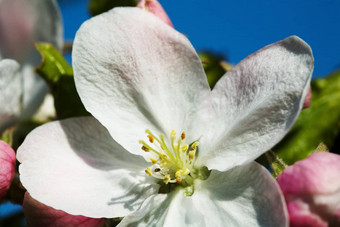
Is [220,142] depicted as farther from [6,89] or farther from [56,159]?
[6,89]

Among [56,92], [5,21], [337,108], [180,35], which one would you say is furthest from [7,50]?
[337,108]

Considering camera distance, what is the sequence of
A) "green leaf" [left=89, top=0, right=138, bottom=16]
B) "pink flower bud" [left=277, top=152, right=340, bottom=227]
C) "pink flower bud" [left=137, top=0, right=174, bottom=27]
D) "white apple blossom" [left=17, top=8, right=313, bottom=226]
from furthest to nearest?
"green leaf" [left=89, top=0, right=138, bottom=16] → "pink flower bud" [left=137, top=0, right=174, bottom=27] → "white apple blossom" [left=17, top=8, right=313, bottom=226] → "pink flower bud" [left=277, top=152, right=340, bottom=227]

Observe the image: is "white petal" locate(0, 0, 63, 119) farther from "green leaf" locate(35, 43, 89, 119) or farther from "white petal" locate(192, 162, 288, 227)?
"white petal" locate(192, 162, 288, 227)

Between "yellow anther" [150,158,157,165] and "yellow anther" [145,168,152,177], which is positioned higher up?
"yellow anther" [150,158,157,165]

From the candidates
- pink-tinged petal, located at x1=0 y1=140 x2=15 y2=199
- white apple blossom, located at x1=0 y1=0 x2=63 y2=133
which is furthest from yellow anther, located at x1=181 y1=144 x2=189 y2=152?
white apple blossom, located at x1=0 y1=0 x2=63 y2=133

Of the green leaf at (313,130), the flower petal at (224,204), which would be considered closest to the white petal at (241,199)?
the flower petal at (224,204)

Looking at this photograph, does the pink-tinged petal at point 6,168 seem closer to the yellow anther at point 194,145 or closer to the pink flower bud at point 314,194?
the yellow anther at point 194,145

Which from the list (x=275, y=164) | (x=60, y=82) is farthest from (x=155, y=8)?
(x=275, y=164)
